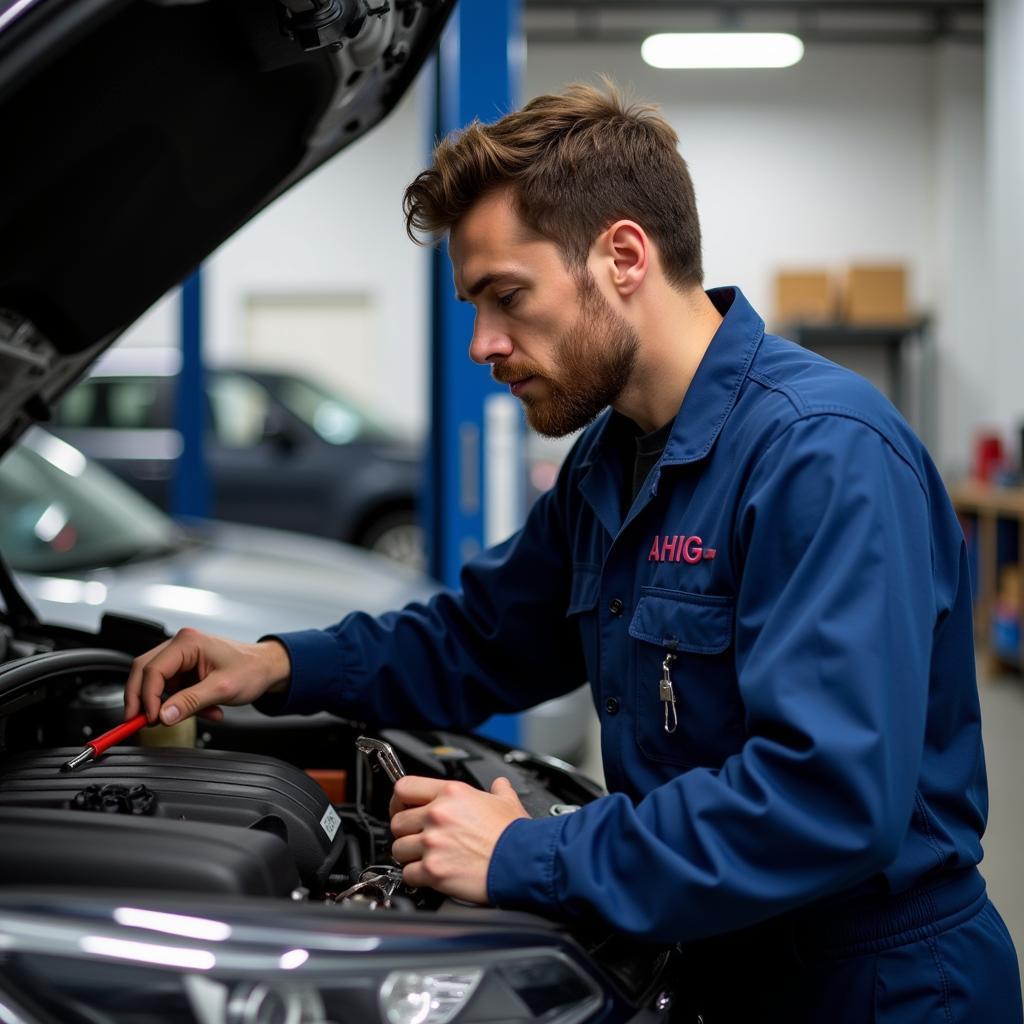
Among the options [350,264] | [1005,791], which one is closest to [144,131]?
[1005,791]

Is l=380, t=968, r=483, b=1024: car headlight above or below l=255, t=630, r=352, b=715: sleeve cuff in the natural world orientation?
below

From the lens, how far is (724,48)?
8008 mm

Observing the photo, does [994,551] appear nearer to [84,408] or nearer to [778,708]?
[84,408]

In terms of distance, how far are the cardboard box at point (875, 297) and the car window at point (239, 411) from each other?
16.5 feet

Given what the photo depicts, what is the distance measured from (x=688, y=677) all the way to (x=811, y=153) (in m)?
9.80

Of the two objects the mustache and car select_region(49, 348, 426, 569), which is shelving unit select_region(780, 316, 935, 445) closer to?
car select_region(49, 348, 426, 569)

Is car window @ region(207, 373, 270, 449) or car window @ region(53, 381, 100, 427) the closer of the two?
car window @ region(53, 381, 100, 427)

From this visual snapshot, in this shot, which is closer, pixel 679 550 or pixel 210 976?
pixel 210 976

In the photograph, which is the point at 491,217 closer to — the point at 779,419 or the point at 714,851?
the point at 779,419

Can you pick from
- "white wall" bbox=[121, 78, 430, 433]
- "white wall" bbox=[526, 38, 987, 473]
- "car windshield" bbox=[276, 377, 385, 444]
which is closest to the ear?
"car windshield" bbox=[276, 377, 385, 444]

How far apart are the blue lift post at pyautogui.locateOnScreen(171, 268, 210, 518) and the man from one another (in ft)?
Answer: 12.8

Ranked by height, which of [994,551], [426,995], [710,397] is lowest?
[994,551]

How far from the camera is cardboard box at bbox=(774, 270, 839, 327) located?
9.44m

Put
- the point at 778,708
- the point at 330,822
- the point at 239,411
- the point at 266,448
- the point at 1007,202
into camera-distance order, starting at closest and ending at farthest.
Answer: the point at 778,708
the point at 330,822
the point at 266,448
the point at 239,411
the point at 1007,202
